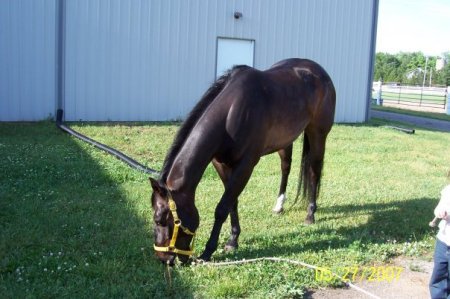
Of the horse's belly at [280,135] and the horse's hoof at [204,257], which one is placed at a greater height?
the horse's belly at [280,135]

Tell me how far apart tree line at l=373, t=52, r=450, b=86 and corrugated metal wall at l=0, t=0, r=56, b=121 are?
48900mm

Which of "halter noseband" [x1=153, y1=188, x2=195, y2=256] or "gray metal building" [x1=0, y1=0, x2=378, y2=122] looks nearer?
"halter noseband" [x1=153, y1=188, x2=195, y2=256]

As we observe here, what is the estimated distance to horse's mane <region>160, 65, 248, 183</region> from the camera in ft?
12.0

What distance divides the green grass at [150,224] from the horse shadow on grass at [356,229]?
13 mm

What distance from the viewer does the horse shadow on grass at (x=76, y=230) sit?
3.49m

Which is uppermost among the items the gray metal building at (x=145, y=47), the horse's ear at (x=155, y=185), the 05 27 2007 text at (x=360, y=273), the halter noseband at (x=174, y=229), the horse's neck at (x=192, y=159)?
the gray metal building at (x=145, y=47)

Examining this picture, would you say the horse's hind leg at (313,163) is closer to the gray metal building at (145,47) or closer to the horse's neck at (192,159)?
the horse's neck at (192,159)

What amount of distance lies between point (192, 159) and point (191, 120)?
389mm

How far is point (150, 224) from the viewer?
16.1 feet

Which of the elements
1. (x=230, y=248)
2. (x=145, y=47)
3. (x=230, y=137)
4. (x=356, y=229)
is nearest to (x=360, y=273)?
(x=230, y=248)

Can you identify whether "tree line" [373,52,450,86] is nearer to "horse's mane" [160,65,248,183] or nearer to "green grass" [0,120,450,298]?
"green grass" [0,120,450,298]

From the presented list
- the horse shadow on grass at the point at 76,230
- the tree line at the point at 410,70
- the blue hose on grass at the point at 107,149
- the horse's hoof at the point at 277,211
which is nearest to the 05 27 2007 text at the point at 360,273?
the horse shadow on grass at the point at 76,230

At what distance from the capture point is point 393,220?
563 cm

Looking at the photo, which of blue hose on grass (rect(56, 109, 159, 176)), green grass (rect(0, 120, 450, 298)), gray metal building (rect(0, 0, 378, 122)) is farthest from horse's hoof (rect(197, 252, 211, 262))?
gray metal building (rect(0, 0, 378, 122))
